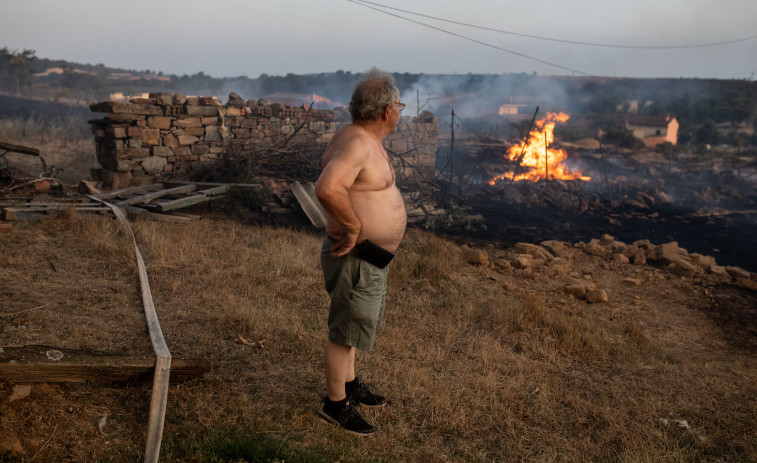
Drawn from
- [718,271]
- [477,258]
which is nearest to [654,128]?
[718,271]

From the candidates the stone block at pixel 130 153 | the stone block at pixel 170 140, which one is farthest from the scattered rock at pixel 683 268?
the stone block at pixel 130 153

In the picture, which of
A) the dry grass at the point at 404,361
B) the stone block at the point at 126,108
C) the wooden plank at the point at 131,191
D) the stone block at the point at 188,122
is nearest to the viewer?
the dry grass at the point at 404,361

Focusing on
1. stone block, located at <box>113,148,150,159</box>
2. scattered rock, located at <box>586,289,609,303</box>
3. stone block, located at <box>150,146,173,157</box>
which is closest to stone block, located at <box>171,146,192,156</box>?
stone block, located at <box>150,146,173,157</box>

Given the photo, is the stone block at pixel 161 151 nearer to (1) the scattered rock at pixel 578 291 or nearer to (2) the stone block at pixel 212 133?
(2) the stone block at pixel 212 133

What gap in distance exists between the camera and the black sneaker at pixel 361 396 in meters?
3.33

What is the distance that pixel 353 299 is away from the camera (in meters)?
2.81

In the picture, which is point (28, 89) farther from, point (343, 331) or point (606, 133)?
point (343, 331)

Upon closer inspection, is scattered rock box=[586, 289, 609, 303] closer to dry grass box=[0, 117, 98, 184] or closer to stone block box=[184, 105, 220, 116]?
stone block box=[184, 105, 220, 116]

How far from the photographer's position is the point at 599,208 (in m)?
13.9

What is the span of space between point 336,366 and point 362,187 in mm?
1051

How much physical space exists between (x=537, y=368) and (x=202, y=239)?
16.1 feet

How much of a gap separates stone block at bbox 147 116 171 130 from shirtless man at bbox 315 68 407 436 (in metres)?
8.46

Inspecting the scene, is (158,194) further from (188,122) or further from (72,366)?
(72,366)

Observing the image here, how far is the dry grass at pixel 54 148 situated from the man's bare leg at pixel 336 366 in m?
11.4
